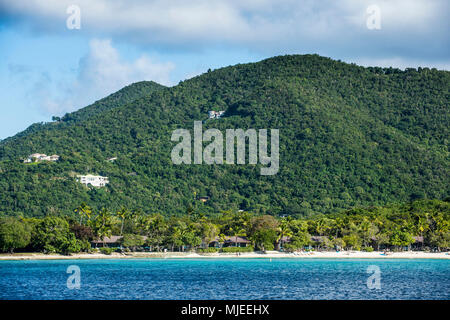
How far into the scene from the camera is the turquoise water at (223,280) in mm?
57938

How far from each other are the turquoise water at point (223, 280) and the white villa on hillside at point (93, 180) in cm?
5928

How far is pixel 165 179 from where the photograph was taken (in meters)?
166

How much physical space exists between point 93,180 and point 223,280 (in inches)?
3555

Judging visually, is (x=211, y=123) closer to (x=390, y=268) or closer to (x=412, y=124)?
(x=412, y=124)

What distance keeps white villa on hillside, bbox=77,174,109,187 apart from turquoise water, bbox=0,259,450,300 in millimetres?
59279

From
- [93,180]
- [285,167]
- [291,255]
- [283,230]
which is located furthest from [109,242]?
[285,167]

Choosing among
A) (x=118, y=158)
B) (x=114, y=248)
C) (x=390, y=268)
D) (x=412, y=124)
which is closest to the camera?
(x=390, y=268)

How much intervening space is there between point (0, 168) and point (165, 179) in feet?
133

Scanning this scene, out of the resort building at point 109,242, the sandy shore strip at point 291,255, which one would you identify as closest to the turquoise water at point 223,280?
the sandy shore strip at point 291,255

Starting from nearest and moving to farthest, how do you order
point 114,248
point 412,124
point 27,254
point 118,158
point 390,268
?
point 390,268, point 27,254, point 114,248, point 118,158, point 412,124

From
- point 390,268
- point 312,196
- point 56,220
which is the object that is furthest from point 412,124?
point 56,220

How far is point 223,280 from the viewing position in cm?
6956

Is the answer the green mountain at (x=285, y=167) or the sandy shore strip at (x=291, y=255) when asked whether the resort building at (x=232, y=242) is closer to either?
the sandy shore strip at (x=291, y=255)

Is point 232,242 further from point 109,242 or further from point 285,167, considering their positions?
point 285,167
